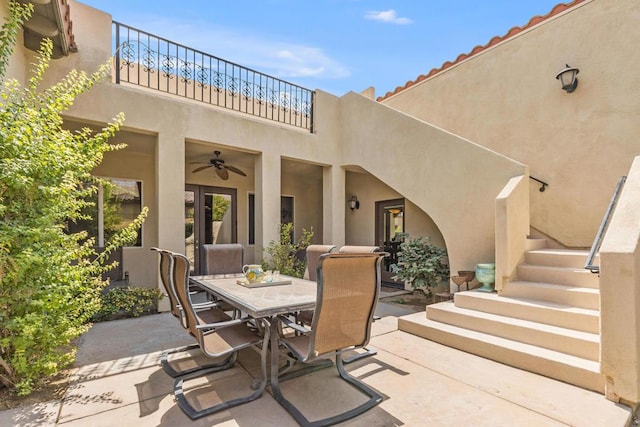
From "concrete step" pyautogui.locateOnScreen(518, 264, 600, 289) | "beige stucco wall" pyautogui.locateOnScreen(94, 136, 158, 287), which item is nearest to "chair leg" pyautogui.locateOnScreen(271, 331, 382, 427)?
"concrete step" pyautogui.locateOnScreen(518, 264, 600, 289)

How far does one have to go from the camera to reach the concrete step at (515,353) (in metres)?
2.96

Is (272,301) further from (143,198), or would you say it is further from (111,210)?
(143,198)

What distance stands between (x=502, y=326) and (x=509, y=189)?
203 centimetres

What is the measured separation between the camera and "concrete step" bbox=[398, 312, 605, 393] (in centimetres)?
296

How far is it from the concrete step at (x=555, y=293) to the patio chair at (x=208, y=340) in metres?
3.53

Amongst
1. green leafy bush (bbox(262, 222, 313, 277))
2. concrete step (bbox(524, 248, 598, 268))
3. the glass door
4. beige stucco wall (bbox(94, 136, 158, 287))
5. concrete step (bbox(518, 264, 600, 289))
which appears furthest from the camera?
the glass door

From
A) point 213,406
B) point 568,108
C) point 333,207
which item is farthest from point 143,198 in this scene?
point 568,108

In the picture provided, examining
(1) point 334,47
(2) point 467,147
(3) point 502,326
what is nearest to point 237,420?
(3) point 502,326

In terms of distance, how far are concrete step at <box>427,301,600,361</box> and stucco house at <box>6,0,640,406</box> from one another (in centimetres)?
2

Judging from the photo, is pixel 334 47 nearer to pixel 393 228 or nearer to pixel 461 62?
pixel 461 62

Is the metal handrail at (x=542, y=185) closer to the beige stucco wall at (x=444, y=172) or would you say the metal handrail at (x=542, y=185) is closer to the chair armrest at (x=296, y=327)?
the beige stucco wall at (x=444, y=172)

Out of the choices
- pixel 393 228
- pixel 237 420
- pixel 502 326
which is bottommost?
pixel 237 420

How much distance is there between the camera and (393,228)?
328 inches

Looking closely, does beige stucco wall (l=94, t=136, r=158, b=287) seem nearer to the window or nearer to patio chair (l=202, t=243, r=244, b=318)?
the window
